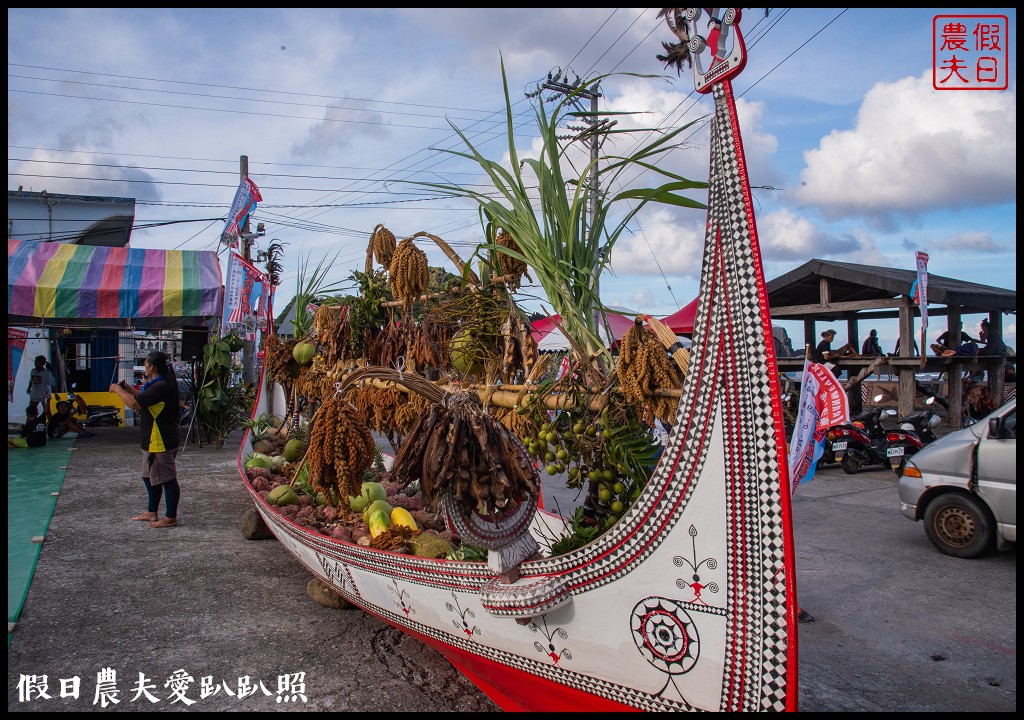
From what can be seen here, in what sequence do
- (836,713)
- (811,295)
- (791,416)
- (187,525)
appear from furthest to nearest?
(811,295) → (791,416) → (187,525) → (836,713)

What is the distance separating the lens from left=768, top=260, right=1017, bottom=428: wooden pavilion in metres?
11.1

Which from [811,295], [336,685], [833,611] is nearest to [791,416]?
[811,295]

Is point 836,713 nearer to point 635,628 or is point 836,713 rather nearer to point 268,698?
point 635,628

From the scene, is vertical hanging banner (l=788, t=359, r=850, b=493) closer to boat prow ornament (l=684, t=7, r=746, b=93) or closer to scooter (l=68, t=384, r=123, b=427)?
boat prow ornament (l=684, t=7, r=746, b=93)

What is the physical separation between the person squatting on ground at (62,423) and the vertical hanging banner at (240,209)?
5.24 m

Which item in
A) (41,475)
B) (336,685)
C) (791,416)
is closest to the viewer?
(336,685)

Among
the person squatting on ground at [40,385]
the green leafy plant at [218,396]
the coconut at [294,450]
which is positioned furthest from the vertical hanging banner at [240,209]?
the coconut at [294,450]

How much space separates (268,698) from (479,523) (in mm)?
1801

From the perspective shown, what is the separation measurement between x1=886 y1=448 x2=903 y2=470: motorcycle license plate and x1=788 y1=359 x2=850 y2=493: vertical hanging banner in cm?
590

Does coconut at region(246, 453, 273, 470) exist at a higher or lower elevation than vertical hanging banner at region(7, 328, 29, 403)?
lower

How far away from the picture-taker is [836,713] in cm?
330

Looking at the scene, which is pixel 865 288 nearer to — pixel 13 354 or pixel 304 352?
pixel 304 352

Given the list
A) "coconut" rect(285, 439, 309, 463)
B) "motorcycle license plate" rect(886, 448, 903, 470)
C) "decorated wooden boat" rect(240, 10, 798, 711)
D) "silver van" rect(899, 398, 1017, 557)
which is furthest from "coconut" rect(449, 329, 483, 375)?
"motorcycle license plate" rect(886, 448, 903, 470)

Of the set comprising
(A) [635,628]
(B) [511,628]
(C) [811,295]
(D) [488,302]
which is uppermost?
(C) [811,295]
